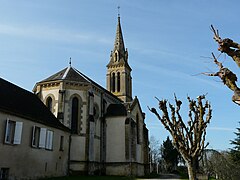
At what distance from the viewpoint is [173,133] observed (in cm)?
1043

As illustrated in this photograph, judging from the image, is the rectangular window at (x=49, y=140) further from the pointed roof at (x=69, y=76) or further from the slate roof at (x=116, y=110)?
the slate roof at (x=116, y=110)

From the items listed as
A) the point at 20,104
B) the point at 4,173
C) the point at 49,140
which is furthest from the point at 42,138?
the point at 4,173

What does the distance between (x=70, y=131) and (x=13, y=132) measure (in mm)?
9193

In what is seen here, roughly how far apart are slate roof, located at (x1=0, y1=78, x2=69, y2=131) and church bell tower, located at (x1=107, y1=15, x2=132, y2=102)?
20.5 meters

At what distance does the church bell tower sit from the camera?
44.8 meters

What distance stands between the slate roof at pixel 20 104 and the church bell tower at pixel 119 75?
20.5 m

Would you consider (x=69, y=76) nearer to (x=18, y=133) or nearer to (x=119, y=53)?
(x=18, y=133)

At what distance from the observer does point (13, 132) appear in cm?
1792

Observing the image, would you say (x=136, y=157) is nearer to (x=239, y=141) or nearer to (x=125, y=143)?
(x=125, y=143)

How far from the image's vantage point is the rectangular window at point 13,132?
1758cm

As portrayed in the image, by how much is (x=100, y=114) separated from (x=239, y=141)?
17617mm

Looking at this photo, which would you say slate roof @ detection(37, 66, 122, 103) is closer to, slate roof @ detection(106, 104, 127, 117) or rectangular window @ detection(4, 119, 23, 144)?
slate roof @ detection(106, 104, 127, 117)

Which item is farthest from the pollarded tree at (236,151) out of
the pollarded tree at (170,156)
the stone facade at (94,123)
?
the pollarded tree at (170,156)

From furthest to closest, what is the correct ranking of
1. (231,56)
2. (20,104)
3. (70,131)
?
(70,131), (20,104), (231,56)
